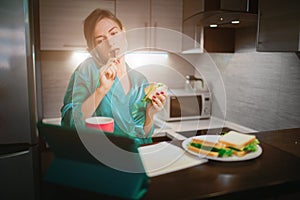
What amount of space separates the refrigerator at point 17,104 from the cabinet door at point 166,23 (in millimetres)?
1362

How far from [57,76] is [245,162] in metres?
1.95

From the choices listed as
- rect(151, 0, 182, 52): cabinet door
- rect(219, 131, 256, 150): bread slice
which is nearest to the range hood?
rect(151, 0, 182, 52): cabinet door

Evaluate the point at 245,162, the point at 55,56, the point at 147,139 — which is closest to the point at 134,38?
the point at 55,56

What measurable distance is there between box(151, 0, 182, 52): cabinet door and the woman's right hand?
1.51ft

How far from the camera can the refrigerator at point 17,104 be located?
1.20 meters

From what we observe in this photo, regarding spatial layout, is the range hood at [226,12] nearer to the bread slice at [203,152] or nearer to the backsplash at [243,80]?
the backsplash at [243,80]

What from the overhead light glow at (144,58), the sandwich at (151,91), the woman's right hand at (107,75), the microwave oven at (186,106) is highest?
the overhead light glow at (144,58)

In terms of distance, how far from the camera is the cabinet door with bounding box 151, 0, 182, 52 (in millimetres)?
2454

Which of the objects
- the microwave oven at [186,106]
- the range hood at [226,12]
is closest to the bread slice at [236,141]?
the range hood at [226,12]

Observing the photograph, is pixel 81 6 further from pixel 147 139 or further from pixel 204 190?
pixel 204 190

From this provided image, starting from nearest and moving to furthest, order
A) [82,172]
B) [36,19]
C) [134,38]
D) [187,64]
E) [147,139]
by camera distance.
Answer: [82,172], [147,139], [36,19], [134,38], [187,64]

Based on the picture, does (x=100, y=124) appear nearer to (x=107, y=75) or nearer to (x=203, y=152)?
(x=203, y=152)

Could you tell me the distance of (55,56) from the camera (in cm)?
254

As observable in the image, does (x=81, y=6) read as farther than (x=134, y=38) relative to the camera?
No
